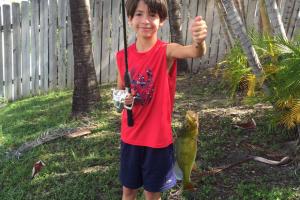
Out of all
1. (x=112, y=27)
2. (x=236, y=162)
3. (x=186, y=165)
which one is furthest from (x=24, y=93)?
(x=186, y=165)

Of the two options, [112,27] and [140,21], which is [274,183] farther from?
[112,27]

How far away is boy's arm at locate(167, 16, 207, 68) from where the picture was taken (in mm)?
2665

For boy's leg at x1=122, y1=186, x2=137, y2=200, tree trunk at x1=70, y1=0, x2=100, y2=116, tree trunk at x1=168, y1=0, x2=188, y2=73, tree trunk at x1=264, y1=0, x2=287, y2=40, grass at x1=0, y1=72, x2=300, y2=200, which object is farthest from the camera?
tree trunk at x1=168, y1=0, x2=188, y2=73

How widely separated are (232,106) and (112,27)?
3.50m

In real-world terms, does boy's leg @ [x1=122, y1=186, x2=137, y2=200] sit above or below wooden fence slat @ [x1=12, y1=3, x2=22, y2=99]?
below

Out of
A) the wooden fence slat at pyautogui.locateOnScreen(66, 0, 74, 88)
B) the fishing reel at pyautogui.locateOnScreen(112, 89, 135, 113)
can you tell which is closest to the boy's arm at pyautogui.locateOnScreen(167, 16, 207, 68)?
the fishing reel at pyautogui.locateOnScreen(112, 89, 135, 113)

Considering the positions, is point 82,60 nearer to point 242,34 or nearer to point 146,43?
point 242,34

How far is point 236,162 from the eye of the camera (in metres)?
4.64

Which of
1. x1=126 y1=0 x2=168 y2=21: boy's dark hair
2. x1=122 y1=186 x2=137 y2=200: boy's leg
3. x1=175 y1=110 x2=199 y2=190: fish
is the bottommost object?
x1=122 y1=186 x2=137 y2=200: boy's leg

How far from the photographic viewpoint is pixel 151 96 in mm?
3242

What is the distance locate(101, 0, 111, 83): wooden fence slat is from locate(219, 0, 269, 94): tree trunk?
15.0ft

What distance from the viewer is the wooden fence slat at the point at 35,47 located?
879 centimetres

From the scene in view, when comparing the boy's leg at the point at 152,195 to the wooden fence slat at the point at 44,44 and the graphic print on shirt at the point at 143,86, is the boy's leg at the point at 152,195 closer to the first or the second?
the graphic print on shirt at the point at 143,86

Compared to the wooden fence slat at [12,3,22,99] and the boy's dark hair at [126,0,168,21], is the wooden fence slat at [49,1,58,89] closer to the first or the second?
the wooden fence slat at [12,3,22,99]
